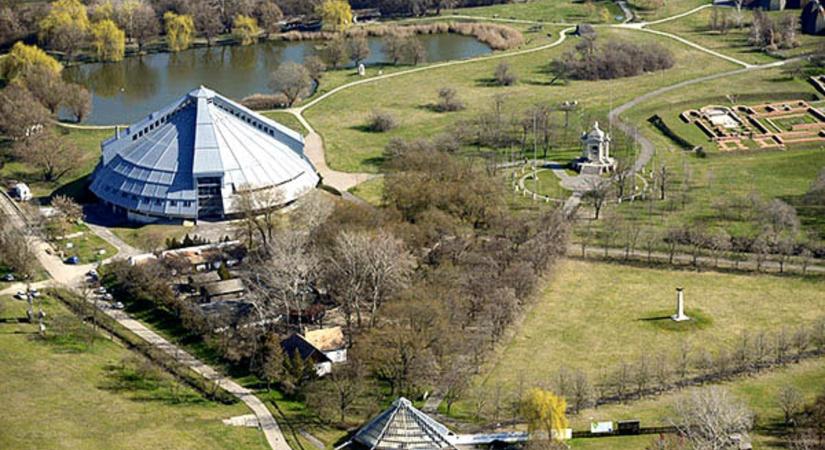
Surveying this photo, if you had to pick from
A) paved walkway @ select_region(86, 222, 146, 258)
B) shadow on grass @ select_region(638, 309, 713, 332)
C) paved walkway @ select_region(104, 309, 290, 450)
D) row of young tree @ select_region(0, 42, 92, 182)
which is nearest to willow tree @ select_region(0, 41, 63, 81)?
row of young tree @ select_region(0, 42, 92, 182)

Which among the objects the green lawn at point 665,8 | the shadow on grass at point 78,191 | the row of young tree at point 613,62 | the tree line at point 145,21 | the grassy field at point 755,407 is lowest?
the grassy field at point 755,407

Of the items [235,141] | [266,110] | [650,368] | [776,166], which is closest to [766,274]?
[650,368]

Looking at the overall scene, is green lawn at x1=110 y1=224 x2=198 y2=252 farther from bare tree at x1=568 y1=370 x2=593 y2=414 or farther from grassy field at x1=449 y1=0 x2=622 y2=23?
grassy field at x1=449 y1=0 x2=622 y2=23

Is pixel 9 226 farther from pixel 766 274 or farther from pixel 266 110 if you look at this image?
pixel 766 274

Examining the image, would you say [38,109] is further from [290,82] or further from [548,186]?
[548,186]

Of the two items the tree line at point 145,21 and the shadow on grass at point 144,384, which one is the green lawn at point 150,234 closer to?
the shadow on grass at point 144,384

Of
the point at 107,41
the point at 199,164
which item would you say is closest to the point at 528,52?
the point at 107,41

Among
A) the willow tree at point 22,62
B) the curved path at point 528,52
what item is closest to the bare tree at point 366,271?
the curved path at point 528,52
